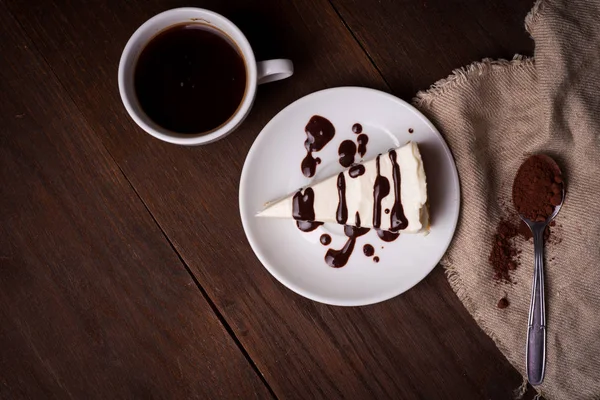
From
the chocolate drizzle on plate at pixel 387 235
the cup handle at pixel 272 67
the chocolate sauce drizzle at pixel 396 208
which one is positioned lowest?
the chocolate drizzle on plate at pixel 387 235

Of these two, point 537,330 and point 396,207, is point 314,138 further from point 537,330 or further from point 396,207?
point 537,330

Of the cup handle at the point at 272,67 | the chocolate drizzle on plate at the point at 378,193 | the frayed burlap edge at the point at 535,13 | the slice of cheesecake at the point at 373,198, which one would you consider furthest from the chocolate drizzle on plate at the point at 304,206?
the frayed burlap edge at the point at 535,13

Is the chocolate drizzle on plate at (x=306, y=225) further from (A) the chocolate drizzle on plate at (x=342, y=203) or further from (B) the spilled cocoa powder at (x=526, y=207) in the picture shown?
(B) the spilled cocoa powder at (x=526, y=207)

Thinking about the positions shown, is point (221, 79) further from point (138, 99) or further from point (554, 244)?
point (554, 244)

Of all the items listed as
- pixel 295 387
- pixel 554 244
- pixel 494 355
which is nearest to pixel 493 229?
pixel 554 244

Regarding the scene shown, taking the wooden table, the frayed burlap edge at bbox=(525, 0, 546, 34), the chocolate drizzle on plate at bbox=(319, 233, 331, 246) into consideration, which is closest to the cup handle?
the wooden table
